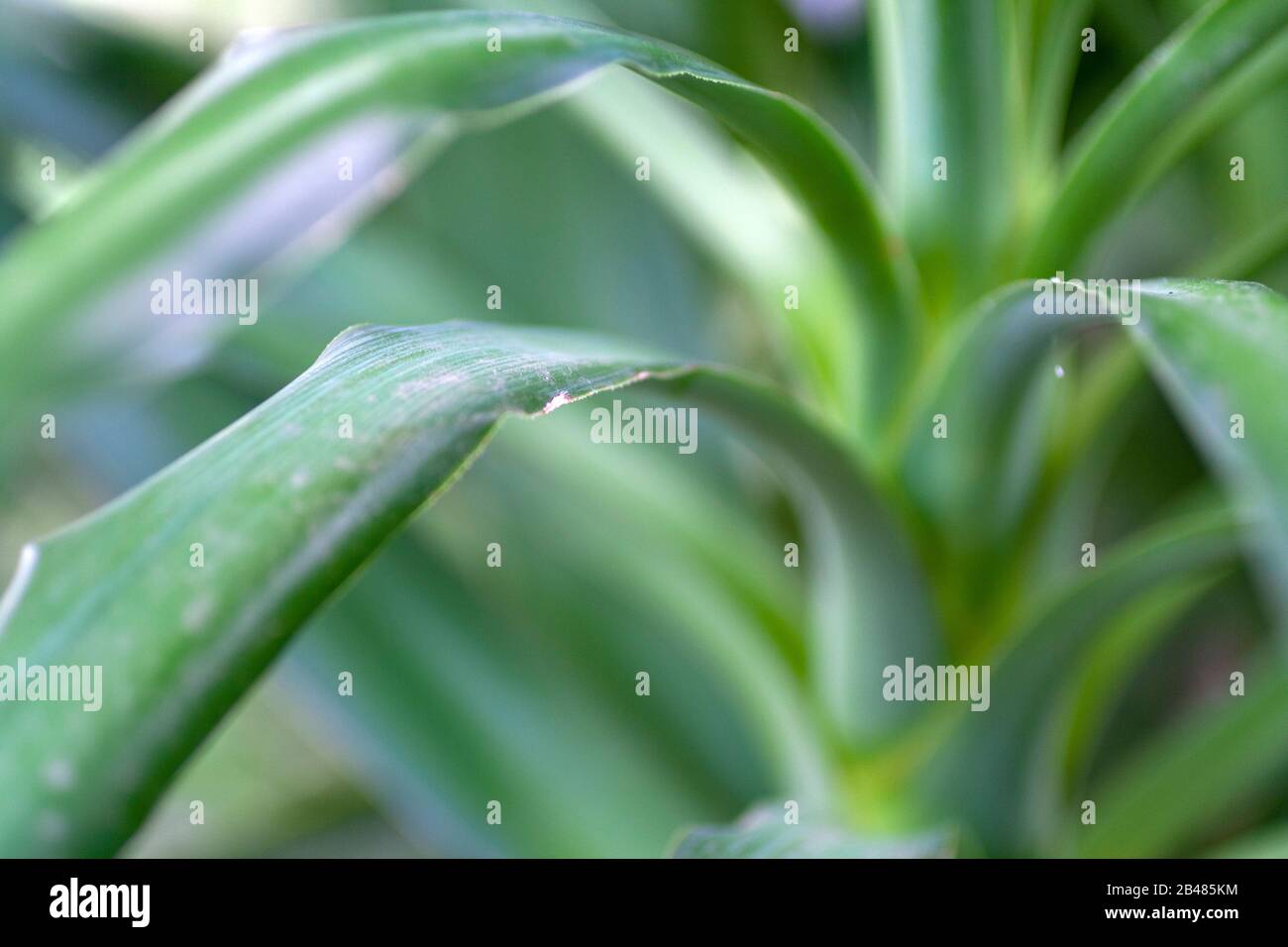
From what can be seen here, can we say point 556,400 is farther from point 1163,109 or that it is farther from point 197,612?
point 1163,109

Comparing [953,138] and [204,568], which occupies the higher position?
[953,138]

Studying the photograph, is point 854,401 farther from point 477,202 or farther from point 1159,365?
point 477,202

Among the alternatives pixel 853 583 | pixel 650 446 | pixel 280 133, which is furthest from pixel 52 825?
pixel 650 446

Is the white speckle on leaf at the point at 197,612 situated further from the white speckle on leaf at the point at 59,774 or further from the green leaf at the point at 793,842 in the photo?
the green leaf at the point at 793,842

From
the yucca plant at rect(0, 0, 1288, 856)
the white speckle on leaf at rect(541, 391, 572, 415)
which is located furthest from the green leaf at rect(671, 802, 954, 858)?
the white speckle on leaf at rect(541, 391, 572, 415)

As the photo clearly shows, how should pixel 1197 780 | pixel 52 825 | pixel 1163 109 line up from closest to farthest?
1. pixel 52 825
2. pixel 1163 109
3. pixel 1197 780

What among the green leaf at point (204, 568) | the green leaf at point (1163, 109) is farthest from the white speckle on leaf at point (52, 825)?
the green leaf at point (1163, 109)

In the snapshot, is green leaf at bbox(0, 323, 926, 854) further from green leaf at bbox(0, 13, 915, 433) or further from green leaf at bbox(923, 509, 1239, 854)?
green leaf at bbox(923, 509, 1239, 854)
